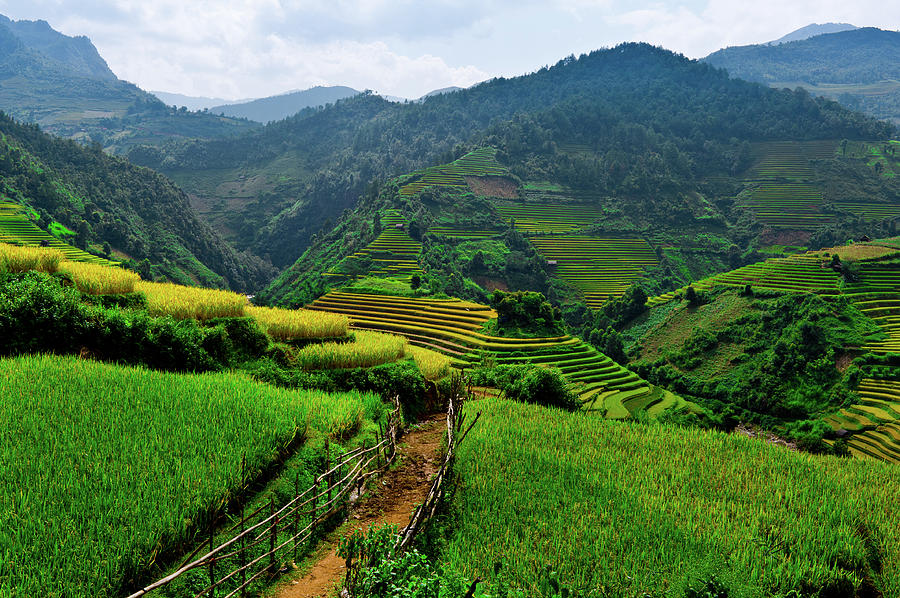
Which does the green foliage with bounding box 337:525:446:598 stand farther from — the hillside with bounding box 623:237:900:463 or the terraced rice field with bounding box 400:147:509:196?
the terraced rice field with bounding box 400:147:509:196

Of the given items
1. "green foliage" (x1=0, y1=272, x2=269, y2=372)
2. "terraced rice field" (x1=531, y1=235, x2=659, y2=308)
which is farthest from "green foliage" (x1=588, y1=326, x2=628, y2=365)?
"green foliage" (x1=0, y1=272, x2=269, y2=372)

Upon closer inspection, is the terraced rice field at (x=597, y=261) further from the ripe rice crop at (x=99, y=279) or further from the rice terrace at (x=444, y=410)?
the ripe rice crop at (x=99, y=279)

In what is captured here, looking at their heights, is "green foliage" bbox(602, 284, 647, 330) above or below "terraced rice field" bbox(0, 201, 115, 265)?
below

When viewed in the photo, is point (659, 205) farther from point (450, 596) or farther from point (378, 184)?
point (450, 596)

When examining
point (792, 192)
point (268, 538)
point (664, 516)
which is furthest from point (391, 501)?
point (792, 192)

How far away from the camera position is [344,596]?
469cm

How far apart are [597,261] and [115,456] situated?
276ft

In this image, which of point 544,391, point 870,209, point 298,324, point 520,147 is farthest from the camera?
point 520,147

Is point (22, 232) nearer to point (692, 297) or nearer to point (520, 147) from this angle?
point (692, 297)

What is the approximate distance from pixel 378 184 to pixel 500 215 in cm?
2969

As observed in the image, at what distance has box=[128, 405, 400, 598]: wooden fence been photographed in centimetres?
453

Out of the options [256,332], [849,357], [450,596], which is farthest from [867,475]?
[849,357]

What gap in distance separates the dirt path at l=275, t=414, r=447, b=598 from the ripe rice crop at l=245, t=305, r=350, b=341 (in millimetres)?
4449

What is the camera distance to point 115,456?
243 inches
